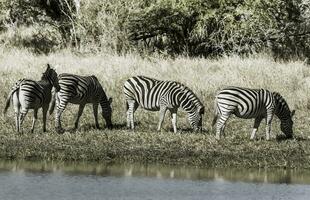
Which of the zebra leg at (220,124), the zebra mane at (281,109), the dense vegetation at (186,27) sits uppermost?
the dense vegetation at (186,27)

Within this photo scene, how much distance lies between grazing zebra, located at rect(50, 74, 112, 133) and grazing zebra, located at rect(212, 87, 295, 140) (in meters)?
2.86

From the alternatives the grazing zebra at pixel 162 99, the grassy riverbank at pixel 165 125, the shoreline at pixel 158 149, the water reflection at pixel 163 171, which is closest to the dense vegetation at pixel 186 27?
the grassy riverbank at pixel 165 125

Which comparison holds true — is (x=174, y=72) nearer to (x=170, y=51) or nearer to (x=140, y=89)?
(x=140, y=89)

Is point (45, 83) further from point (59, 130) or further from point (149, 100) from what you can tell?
point (149, 100)

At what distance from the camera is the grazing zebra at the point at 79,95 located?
60.4 ft

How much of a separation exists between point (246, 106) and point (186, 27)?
1300 cm

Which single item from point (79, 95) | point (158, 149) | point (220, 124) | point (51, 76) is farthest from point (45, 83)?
point (220, 124)

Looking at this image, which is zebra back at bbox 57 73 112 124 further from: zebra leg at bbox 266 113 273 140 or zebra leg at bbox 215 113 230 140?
zebra leg at bbox 266 113 273 140

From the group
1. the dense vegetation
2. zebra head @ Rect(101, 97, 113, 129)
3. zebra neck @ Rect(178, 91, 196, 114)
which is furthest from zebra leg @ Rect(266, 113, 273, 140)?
the dense vegetation

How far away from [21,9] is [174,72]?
12315 mm

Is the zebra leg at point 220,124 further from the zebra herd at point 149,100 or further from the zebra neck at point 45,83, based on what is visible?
the zebra neck at point 45,83

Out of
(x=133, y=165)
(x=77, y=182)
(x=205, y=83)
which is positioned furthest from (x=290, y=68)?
(x=77, y=182)

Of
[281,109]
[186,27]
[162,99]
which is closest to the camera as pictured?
[281,109]

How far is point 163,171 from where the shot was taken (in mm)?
14766
